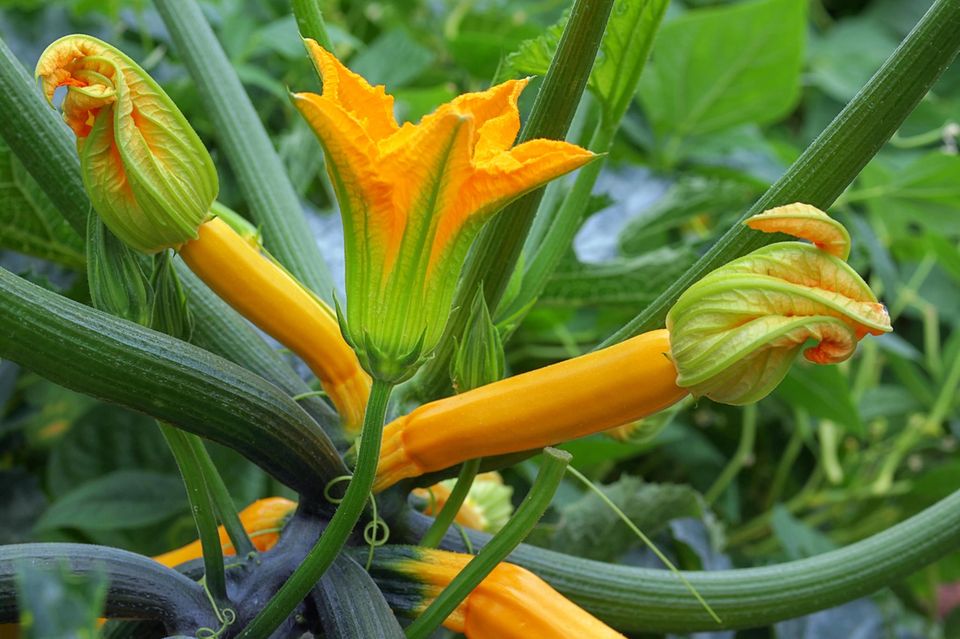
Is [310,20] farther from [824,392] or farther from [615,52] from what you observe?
[824,392]

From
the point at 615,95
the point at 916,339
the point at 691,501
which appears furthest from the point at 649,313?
the point at 916,339

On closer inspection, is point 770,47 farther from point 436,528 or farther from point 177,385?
point 177,385

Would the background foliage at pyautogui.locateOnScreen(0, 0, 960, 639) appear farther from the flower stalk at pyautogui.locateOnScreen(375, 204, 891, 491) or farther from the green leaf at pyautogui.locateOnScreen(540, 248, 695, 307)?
the flower stalk at pyautogui.locateOnScreen(375, 204, 891, 491)

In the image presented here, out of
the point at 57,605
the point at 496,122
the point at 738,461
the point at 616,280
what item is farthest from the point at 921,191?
the point at 57,605

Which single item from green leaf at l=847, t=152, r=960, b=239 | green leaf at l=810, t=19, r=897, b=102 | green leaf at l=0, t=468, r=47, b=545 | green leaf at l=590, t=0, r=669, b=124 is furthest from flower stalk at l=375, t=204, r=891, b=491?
green leaf at l=810, t=19, r=897, b=102

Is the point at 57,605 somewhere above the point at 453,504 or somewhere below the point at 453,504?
below

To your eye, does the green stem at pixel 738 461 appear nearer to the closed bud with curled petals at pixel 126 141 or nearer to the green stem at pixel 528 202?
the green stem at pixel 528 202
